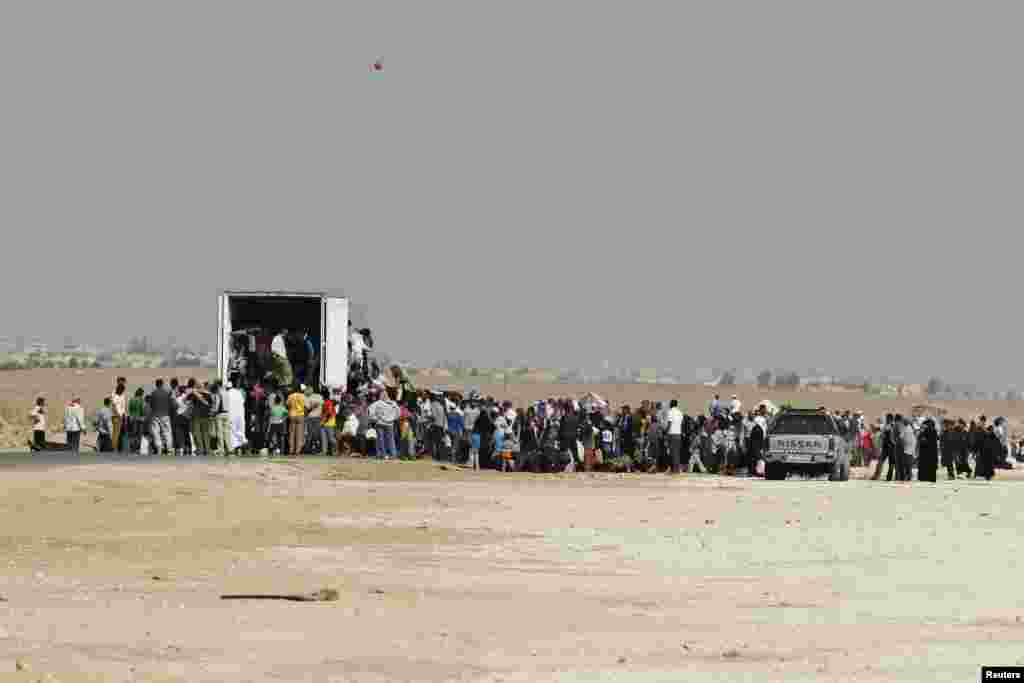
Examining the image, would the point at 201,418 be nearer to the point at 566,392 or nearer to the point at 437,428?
the point at 437,428

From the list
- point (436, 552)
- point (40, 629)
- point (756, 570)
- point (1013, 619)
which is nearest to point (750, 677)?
point (1013, 619)

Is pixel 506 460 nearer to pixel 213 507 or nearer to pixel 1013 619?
pixel 213 507

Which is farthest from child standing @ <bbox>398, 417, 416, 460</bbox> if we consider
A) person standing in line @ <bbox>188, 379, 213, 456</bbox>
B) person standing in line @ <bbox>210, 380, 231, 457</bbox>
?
person standing in line @ <bbox>188, 379, 213, 456</bbox>

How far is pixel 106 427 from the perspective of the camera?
146ft

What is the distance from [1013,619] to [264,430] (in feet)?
97.3

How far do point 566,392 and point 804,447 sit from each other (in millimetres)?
67634

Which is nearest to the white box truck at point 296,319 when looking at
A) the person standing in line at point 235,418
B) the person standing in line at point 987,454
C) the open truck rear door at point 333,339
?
the open truck rear door at point 333,339

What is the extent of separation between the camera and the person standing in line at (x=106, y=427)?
146 ft

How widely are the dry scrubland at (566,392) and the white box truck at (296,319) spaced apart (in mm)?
24912

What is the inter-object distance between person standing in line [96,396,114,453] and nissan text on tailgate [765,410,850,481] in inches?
522

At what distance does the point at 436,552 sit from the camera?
73.5ft

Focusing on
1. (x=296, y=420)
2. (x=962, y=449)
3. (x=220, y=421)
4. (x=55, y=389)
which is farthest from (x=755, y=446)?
(x=55, y=389)

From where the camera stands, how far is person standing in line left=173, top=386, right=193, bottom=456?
42.8 m

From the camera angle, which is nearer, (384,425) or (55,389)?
(384,425)
